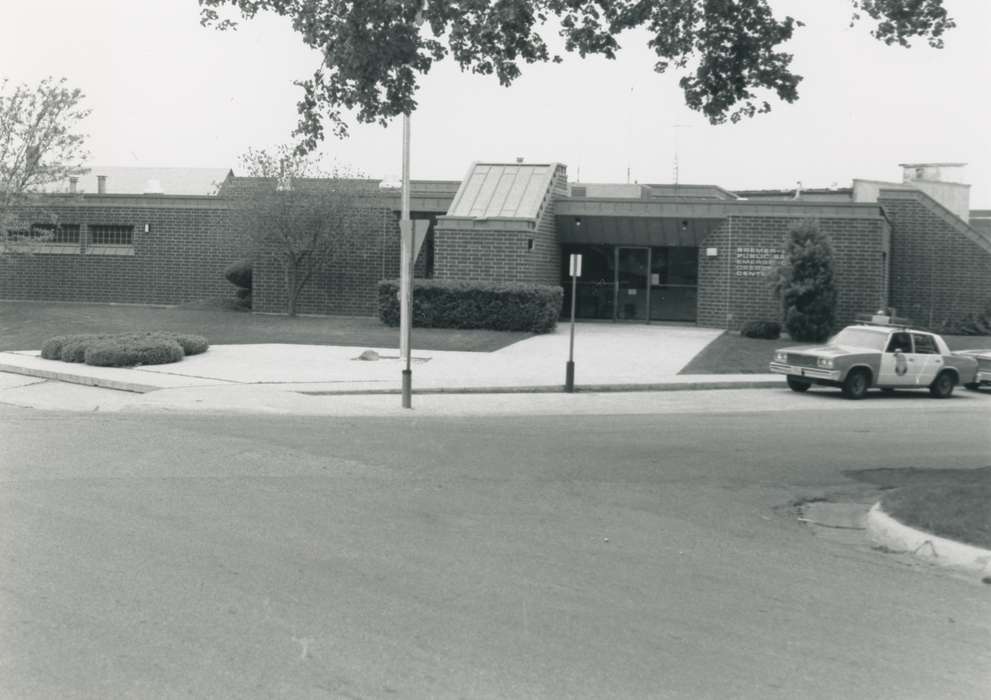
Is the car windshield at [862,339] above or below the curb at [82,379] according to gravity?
above

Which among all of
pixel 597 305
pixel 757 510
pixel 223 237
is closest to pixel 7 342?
pixel 223 237

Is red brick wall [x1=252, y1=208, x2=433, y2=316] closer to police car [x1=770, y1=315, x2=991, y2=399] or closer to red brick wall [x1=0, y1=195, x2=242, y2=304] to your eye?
red brick wall [x1=0, y1=195, x2=242, y2=304]

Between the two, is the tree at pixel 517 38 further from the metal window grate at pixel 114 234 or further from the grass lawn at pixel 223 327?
the metal window grate at pixel 114 234

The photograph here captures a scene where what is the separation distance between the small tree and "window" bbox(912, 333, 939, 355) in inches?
233

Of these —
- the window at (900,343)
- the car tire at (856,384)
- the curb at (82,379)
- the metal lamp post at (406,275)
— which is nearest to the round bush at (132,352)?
the curb at (82,379)

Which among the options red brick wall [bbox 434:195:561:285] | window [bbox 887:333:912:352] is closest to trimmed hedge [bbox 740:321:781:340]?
red brick wall [bbox 434:195:561:285]

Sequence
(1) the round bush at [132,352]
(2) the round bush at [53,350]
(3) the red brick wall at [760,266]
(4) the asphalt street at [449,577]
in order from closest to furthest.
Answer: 1. (4) the asphalt street at [449,577]
2. (1) the round bush at [132,352]
3. (2) the round bush at [53,350]
4. (3) the red brick wall at [760,266]

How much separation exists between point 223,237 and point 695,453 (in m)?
25.5

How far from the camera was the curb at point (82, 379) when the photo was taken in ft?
59.2

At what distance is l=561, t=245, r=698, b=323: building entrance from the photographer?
3338cm

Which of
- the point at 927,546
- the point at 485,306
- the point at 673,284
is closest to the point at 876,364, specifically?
the point at 485,306

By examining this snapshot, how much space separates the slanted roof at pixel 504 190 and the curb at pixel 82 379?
1339 centimetres

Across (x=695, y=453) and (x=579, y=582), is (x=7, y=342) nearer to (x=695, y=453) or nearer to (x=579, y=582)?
(x=695, y=453)

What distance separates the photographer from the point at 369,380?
1994cm
